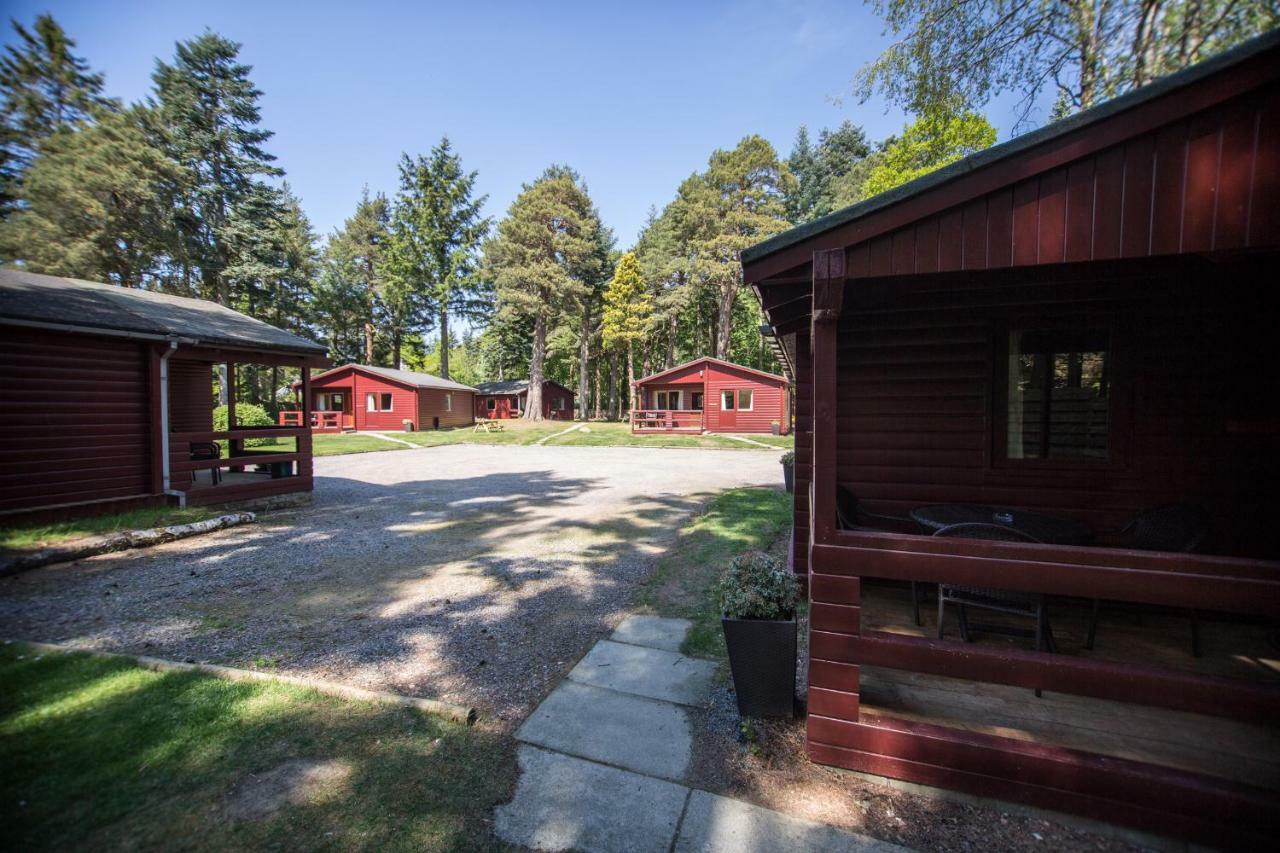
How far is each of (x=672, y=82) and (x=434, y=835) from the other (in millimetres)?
12118

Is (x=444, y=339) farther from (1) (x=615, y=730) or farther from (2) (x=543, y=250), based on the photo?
(1) (x=615, y=730)

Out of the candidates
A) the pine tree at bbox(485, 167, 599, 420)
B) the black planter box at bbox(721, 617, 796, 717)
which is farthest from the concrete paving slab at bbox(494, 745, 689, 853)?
the pine tree at bbox(485, 167, 599, 420)

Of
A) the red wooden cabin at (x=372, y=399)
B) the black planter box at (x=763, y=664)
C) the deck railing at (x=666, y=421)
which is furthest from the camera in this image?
the red wooden cabin at (x=372, y=399)

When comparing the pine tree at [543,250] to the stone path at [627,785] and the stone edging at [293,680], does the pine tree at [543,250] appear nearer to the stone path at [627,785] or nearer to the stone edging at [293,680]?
the stone edging at [293,680]

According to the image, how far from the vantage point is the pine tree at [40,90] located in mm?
22484

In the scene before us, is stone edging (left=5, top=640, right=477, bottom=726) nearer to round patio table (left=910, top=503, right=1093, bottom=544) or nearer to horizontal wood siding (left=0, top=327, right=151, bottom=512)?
round patio table (left=910, top=503, right=1093, bottom=544)

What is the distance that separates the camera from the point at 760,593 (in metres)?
2.97

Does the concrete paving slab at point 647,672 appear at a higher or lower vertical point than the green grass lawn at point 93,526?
lower

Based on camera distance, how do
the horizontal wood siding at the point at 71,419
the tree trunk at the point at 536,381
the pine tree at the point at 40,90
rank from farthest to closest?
the tree trunk at the point at 536,381 < the pine tree at the point at 40,90 < the horizontal wood siding at the point at 71,419

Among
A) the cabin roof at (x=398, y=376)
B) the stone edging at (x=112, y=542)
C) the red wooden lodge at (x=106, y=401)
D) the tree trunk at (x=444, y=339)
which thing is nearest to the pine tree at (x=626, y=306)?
the cabin roof at (x=398, y=376)

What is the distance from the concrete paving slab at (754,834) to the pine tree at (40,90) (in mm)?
34046

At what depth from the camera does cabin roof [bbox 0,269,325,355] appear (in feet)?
23.7

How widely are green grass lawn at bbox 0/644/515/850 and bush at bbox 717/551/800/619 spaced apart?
1442 millimetres

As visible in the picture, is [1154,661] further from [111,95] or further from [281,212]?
[111,95]
